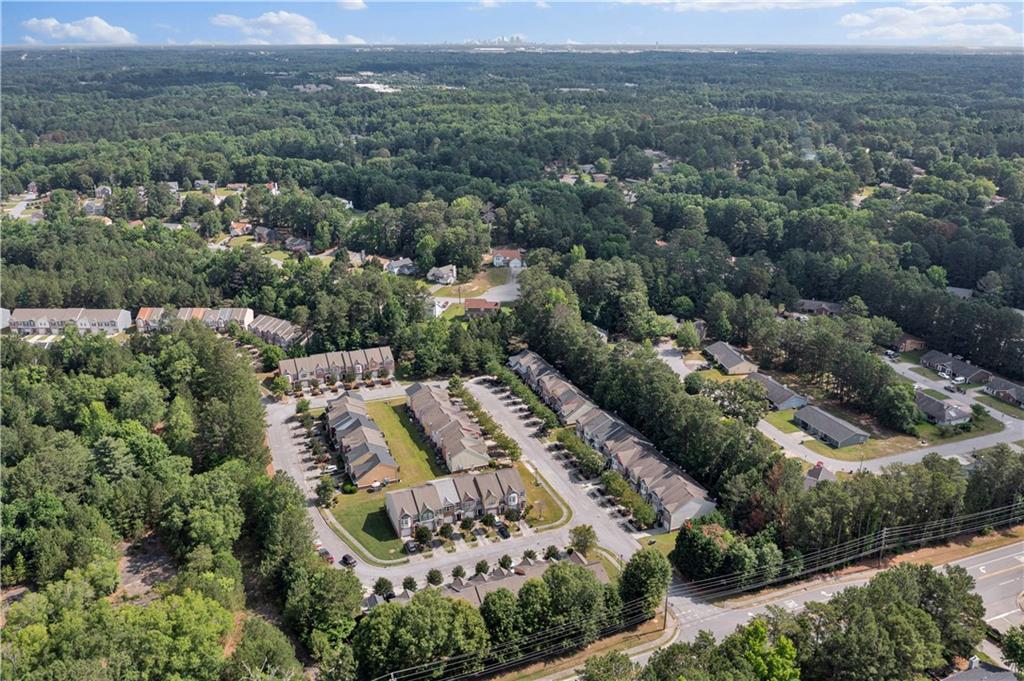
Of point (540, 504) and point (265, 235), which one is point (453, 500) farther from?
point (265, 235)

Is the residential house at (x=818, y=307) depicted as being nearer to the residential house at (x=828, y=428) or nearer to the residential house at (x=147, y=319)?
the residential house at (x=828, y=428)

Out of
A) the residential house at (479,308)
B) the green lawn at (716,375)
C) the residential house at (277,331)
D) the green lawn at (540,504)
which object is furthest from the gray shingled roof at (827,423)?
the residential house at (277,331)

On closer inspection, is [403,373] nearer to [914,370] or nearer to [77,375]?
[77,375]

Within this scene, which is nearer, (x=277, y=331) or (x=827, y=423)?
(x=827, y=423)

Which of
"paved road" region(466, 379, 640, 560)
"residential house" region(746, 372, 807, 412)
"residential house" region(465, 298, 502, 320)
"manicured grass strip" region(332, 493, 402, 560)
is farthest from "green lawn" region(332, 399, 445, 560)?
"residential house" region(746, 372, 807, 412)

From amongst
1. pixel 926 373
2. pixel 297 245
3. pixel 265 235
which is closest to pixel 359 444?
pixel 926 373

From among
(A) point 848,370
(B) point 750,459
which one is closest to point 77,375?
(B) point 750,459

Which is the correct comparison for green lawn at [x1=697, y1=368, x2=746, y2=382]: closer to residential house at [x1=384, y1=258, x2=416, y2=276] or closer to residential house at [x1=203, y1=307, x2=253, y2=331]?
residential house at [x1=384, y1=258, x2=416, y2=276]

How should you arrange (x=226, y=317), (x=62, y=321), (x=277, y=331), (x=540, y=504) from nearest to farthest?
(x=540, y=504), (x=277, y=331), (x=62, y=321), (x=226, y=317)
